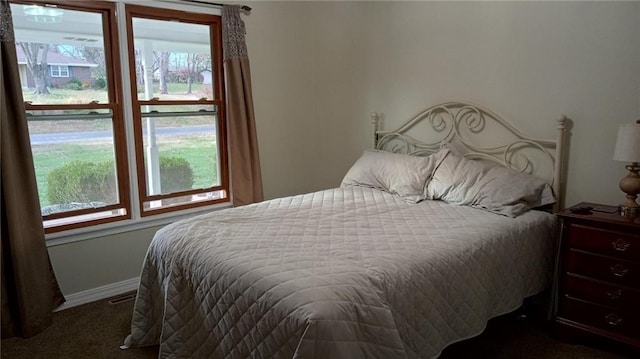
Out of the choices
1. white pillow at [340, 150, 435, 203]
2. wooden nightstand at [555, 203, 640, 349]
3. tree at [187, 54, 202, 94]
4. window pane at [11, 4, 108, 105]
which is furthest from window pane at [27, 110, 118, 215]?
wooden nightstand at [555, 203, 640, 349]

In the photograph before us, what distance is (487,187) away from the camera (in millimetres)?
2805

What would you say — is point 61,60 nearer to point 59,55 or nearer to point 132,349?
point 59,55

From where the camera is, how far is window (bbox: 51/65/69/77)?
9.59 ft

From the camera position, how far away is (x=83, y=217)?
3145mm

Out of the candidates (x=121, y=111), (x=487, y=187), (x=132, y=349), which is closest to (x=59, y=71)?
(x=121, y=111)

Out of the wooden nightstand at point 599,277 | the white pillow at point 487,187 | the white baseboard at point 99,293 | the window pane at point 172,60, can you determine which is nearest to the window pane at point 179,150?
the window pane at point 172,60

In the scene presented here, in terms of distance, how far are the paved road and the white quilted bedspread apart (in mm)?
1111

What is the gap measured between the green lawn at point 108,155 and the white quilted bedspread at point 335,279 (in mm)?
1045

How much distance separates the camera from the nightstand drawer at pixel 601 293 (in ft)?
7.50

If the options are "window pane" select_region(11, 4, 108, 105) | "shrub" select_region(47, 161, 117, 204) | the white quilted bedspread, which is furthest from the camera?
"shrub" select_region(47, 161, 117, 204)

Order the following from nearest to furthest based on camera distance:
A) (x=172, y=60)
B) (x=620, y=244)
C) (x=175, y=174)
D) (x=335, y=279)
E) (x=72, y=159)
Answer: (x=335, y=279) → (x=620, y=244) → (x=72, y=159) → (x=172, y=60) → (x=175, y=174)

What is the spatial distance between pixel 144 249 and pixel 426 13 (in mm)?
2750

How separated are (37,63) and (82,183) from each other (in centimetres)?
81

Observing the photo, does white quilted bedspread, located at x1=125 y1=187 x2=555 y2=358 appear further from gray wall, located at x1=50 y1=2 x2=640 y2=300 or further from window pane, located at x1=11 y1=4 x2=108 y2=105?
window pane, located at x1=11 y1=4 x2=108 y2=105
